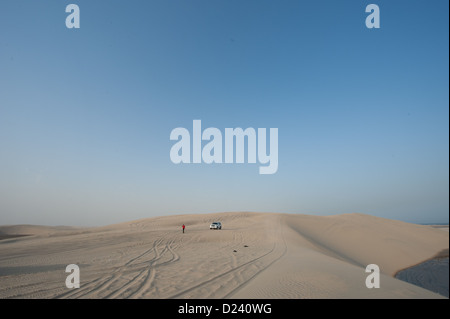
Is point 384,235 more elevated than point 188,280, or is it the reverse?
point 188,280

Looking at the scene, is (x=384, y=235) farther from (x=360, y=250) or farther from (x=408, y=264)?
(x=408, y=264)

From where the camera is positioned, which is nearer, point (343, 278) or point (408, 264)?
point (343, 278)

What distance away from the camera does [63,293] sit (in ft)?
27.3

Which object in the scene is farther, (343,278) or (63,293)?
(343,278)
